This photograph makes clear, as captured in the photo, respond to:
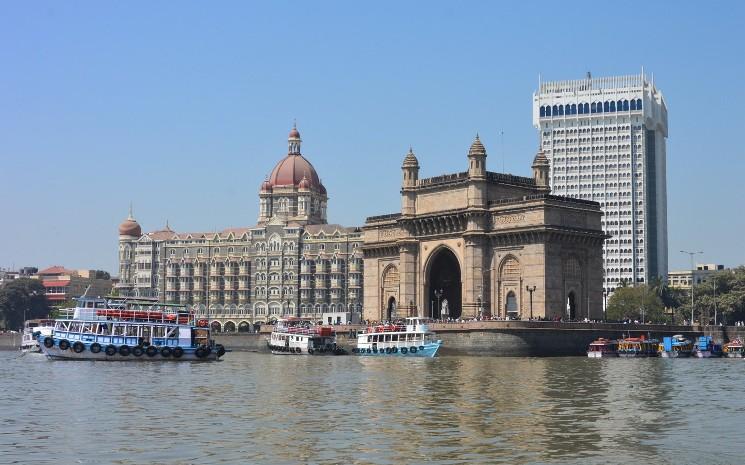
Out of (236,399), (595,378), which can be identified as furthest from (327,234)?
(236,399)

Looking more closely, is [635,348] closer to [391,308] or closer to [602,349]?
[602,349]

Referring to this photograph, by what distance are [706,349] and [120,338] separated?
2283 inches

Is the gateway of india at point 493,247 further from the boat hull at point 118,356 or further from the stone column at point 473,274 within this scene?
the boat hull at point 118,356

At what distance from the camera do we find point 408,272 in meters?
127

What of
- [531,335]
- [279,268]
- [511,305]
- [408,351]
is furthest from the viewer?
[279,268]

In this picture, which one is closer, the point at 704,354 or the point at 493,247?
the point at 704,354

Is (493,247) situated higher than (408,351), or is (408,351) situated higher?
(493,247)

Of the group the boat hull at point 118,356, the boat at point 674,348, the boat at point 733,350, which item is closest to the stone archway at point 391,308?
the boat at point 674,348

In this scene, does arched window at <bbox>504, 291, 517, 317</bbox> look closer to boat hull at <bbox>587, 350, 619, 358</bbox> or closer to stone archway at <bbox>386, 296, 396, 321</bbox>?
boat hull at <bbox>587, 350, 619, 358</bbox>

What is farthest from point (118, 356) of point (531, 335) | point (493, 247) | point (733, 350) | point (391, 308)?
point (733, 350)

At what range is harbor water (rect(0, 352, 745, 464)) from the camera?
33750mm

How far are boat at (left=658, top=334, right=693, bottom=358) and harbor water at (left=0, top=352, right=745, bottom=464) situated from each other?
3622 centimetres

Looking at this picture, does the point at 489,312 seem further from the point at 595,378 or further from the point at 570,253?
the point at 595,378

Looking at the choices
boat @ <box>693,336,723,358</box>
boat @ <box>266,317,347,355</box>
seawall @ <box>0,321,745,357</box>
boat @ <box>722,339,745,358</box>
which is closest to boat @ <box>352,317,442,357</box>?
seawall @ <box>0,321,745,357</box>
